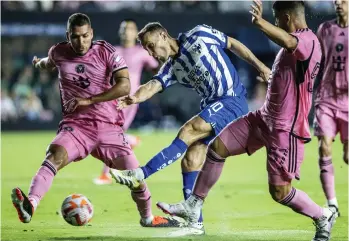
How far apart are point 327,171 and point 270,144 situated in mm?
2550

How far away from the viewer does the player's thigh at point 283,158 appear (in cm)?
783

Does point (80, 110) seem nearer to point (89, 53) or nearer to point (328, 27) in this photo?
point (89, 53)

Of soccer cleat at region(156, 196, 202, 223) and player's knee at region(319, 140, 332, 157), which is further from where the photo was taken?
player's knee at region(319, 140, 332, 157)

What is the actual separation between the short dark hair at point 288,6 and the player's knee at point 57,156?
252cm

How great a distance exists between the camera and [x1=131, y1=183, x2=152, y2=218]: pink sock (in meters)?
8.99

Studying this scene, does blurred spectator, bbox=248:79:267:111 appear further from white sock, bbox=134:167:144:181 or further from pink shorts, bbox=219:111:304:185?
white sock, bbox=134:167:144:181

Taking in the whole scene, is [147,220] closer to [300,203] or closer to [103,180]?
[300,203]

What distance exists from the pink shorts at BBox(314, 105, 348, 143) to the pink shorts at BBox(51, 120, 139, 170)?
2675 mm

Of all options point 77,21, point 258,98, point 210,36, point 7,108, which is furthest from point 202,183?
point 7,108

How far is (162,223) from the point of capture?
30.5ft

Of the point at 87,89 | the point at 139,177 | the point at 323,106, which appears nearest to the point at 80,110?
the point at 87,89

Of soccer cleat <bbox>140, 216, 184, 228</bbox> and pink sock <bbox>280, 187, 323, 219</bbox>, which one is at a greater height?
pink sock <bbox>280, 187, 323, 219</bbox>

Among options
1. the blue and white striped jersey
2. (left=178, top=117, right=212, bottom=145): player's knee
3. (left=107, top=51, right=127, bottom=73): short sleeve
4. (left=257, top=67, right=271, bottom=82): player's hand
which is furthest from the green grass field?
(left=107, top=51, right=127, bottom=73): short sleeve

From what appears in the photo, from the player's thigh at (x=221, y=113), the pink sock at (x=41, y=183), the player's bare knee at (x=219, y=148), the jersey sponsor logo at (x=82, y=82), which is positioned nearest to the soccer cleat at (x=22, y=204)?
the pink sock at (x=41, y=183)
